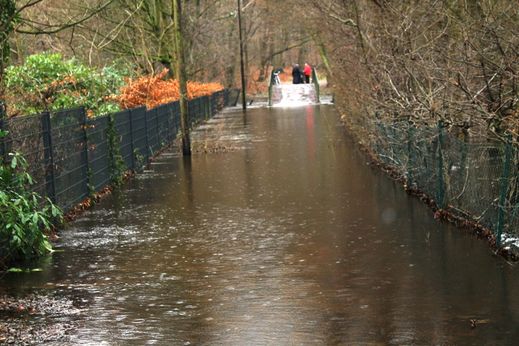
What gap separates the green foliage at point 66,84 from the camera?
68.3 feet

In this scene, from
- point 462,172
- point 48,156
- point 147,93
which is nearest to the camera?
point 462,172

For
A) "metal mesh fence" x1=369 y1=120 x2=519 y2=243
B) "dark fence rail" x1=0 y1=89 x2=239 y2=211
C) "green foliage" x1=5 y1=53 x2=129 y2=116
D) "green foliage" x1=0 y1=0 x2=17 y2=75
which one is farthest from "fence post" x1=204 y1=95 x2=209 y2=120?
"green foliage" x1=0 y1=0 x2=17 y2=75

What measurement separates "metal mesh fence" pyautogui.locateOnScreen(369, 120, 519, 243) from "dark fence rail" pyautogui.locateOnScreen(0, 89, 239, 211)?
5483mm

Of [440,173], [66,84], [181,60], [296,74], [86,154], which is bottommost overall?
[440,173]

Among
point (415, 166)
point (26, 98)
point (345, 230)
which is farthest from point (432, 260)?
point (26, 98)

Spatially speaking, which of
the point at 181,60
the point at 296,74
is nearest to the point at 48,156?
the point at 181,60

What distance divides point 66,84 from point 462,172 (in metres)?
11.8

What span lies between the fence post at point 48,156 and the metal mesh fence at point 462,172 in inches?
214

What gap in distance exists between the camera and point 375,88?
19.0 metres

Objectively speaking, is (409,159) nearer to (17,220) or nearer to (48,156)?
(48,156)

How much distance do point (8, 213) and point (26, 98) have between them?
8096 millimetres

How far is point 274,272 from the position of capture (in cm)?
938

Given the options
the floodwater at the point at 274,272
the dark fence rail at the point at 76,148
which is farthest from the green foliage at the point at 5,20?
the floodwater at the point at 274,272

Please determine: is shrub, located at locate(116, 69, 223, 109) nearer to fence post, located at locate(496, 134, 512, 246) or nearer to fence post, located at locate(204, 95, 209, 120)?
fence post, located at locate(204, 95, 209, 120)
